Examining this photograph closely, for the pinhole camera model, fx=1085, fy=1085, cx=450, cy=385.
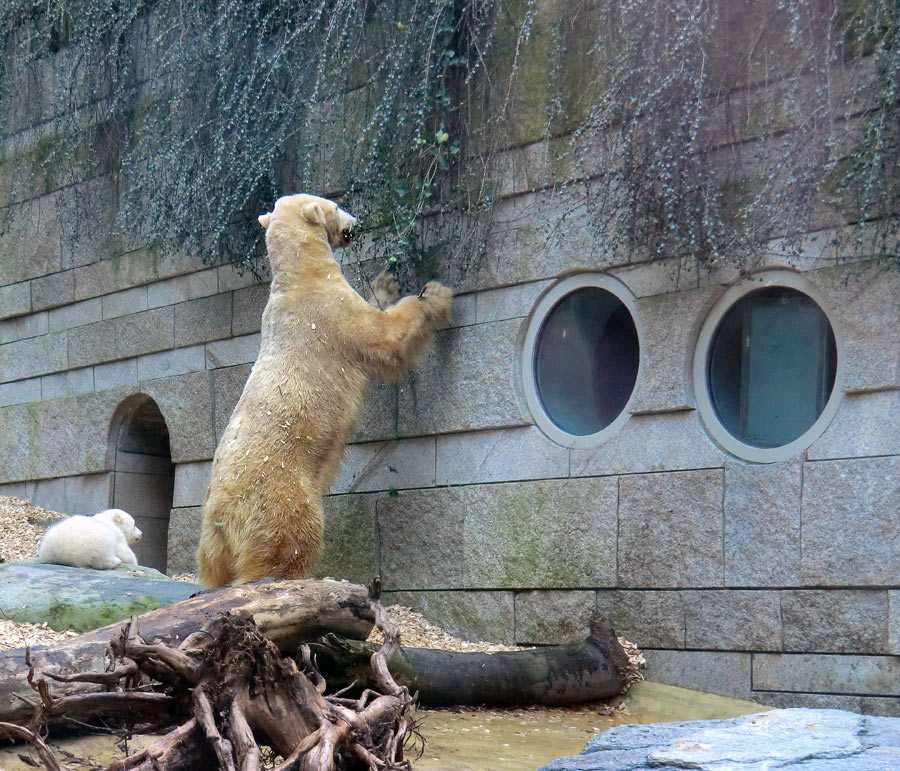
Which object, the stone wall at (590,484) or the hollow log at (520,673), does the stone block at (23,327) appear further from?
the hollow log at (520,673)

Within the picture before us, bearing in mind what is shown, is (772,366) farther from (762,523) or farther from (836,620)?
(836,620)

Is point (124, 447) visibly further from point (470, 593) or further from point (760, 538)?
point (760, 538)

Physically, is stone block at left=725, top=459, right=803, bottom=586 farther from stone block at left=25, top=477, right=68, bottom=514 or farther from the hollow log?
stone block at left=25, top=477, right=68, bottom=514

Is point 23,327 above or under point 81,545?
above

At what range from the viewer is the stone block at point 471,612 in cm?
590

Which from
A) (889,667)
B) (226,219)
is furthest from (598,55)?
(889,667)

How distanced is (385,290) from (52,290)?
3.95 m

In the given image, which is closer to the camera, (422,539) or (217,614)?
(217,614)

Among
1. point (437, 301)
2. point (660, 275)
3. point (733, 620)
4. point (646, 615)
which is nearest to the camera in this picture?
point (733, 620)

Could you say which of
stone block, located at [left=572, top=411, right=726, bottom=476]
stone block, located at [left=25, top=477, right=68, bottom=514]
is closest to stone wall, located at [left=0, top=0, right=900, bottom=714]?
stone block, located at [left=572, top=411, right=726, bottom=476]

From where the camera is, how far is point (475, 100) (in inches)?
247

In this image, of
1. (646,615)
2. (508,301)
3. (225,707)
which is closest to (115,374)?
(508,301)

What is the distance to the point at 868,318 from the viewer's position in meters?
4.81

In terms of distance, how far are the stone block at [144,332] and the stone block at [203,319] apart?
120mm
